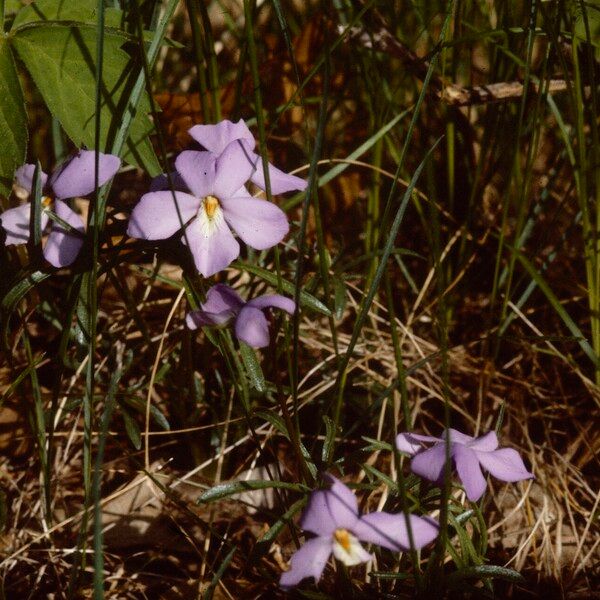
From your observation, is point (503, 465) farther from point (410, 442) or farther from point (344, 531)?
point (344, 531)

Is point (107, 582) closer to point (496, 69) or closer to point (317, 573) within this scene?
point (317, 573)

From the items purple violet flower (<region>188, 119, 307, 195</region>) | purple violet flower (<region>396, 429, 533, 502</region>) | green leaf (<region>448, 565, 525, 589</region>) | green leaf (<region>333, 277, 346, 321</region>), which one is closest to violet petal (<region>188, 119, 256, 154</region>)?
purple violet flower (<region>188, 119, 307, 195</region>)

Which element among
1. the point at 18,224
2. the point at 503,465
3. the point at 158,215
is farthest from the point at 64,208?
the point at 503,465

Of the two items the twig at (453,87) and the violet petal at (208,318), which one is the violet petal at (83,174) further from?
the twig at (453,87)

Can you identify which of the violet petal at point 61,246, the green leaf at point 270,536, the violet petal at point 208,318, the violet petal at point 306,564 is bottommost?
the green leaf at point 270,536

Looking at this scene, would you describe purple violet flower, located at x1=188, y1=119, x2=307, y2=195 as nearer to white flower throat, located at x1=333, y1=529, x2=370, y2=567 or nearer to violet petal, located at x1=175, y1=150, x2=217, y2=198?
violet petal, located at x1=175, y1=150, x2=217, y2=198

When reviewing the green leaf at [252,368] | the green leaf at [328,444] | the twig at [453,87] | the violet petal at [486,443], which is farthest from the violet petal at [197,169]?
the twig at [453,87]

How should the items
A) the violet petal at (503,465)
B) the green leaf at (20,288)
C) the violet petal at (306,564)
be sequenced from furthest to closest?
1. the green leaf at (20,288)
2. the violet petal at (503,465)
3. the violet petal at (306,564)
